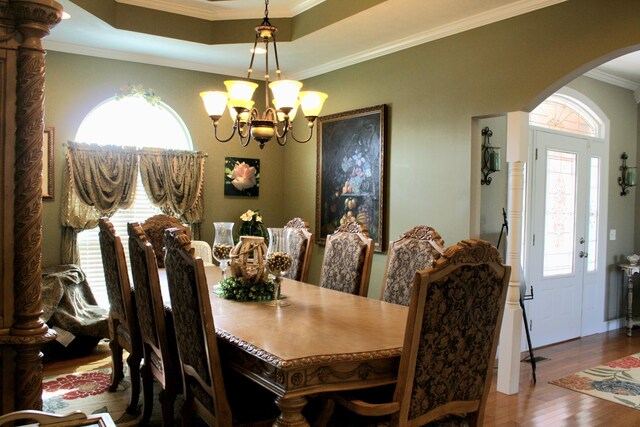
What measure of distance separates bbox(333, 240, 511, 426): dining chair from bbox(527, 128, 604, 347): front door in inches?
127

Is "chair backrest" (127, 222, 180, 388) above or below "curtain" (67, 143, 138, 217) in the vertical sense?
below

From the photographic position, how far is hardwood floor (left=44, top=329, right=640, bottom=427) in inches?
133

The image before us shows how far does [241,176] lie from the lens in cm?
594

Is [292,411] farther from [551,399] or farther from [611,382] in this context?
[611,382]

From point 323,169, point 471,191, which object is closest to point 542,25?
point 471,191

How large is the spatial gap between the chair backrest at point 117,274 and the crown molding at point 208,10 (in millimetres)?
2156

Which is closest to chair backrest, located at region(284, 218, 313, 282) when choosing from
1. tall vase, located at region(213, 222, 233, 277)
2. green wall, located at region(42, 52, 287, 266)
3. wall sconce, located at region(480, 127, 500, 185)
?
tall vase, located at region(213, 222, 233, 277)

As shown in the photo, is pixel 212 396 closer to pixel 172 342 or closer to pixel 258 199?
pixel 172 342

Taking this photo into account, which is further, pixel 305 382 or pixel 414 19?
pixel 414 19

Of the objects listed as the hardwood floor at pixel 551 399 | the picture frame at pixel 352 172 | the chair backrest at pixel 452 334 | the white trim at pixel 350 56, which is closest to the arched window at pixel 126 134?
the white trim at pixel 350 56

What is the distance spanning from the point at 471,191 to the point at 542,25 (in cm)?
123

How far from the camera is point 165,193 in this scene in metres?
5.37

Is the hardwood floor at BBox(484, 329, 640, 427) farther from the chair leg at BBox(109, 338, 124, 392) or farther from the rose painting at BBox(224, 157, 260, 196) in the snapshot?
the rose painting at BBox(224, 157, 260, 196)

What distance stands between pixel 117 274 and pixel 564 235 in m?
4.35
